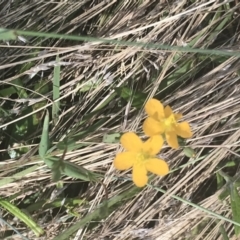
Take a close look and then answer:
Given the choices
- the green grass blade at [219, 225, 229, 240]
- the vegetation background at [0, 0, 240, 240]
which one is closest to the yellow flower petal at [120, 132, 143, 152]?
the vegetation background at [0, 0, 240, 240]

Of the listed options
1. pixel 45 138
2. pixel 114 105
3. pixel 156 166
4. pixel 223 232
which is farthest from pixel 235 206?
pixel 45 138

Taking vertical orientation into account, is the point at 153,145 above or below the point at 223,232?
above

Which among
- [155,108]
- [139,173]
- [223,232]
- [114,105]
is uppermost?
[114,105]

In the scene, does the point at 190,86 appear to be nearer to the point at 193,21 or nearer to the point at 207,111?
the point at 207,111

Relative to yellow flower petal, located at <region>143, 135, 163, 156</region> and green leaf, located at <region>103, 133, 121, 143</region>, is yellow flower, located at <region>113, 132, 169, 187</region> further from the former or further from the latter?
green leaf, located at <region>103, 133, 121, 143</region>

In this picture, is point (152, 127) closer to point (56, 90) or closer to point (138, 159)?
point (138, 159)

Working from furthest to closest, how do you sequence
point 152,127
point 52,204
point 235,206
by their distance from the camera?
point 52,204 < point 235,206 < point 152,127

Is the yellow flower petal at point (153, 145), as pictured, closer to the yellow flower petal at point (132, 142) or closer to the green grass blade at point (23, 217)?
the yellow flower petal at point (132, 142)

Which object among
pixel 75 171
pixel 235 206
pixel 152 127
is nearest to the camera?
pixel 152 127
